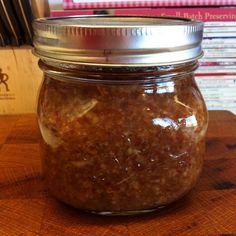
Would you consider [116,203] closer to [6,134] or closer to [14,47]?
[6,134]

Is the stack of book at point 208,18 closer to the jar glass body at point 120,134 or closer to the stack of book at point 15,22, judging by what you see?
the stack of book at point 15,22

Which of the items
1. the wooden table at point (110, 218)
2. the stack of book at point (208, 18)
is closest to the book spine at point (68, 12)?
the stack of book at point (208, 18)

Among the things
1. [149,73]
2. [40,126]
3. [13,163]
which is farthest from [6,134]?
[149,73]

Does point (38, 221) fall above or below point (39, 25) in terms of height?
below

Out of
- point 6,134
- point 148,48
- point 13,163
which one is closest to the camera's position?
point 148,48

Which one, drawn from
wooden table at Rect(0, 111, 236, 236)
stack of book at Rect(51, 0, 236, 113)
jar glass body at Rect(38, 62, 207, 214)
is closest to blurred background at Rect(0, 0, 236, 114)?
stack of book at Rect(51, 0, 236, 113)

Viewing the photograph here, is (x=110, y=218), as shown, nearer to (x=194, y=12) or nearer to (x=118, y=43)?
(x=118, y=43)

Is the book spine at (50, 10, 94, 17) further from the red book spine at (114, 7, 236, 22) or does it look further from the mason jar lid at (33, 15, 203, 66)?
the mason jar lid at (33, 15, 203, 66)
